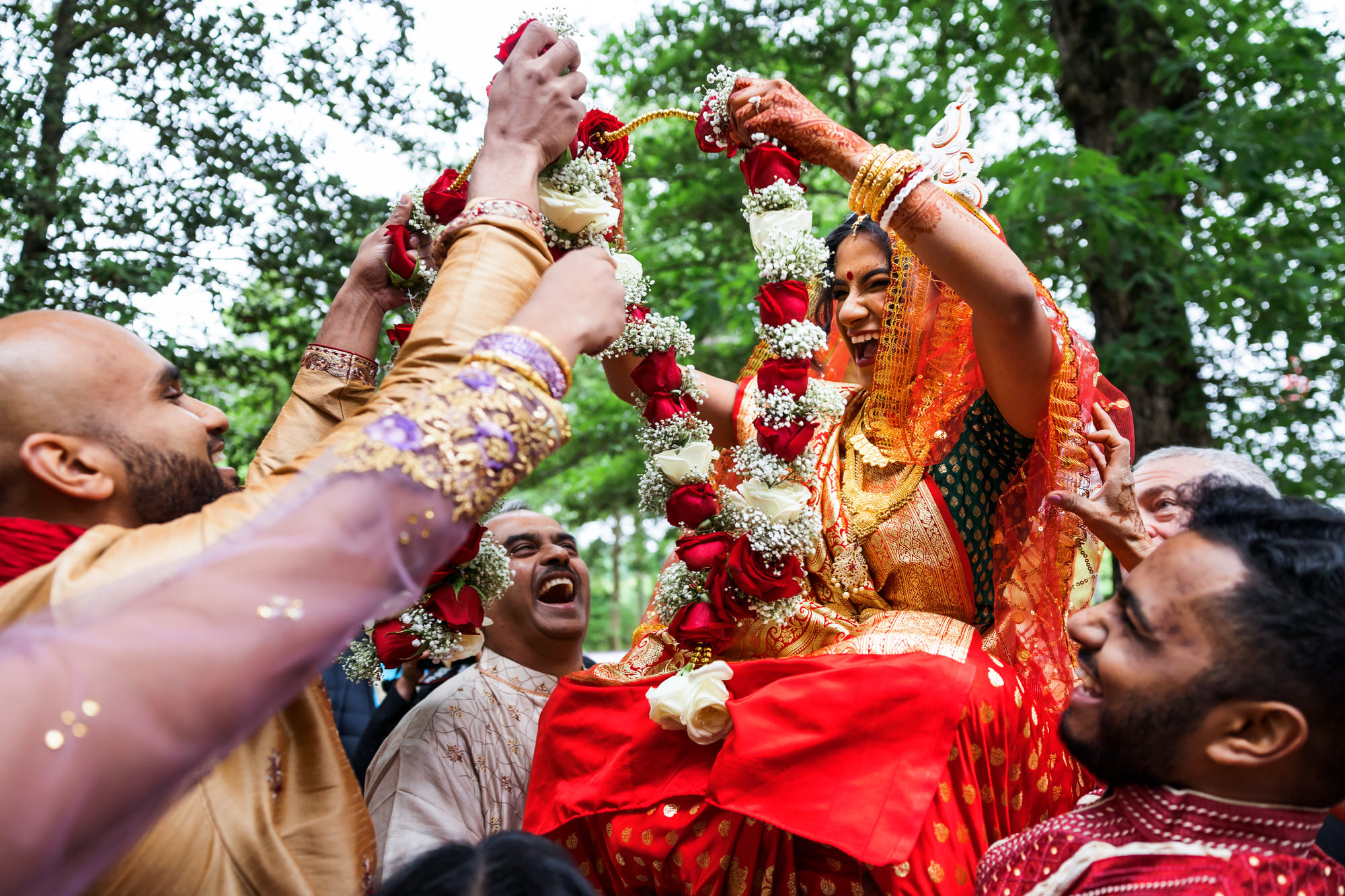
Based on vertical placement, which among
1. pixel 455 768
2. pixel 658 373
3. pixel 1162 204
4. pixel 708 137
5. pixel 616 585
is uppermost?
pixel 1162 204

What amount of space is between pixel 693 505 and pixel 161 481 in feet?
3.93

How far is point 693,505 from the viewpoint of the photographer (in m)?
2.48

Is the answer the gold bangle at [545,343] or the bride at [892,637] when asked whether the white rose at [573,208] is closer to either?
the bride at [892,637]

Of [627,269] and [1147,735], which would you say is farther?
[627,269]

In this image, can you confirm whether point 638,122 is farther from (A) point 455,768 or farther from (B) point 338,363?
(A) point 455,768

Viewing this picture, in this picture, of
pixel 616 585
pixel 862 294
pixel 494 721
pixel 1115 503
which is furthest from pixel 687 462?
pixel 616 585

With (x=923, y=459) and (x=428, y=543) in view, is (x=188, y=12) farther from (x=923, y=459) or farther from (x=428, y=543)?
(x=428, y=543)

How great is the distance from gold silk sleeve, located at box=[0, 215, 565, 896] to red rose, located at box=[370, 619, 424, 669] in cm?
61

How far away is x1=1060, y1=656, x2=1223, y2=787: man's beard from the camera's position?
61.4 inches

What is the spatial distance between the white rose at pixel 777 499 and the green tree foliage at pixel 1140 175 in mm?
3998

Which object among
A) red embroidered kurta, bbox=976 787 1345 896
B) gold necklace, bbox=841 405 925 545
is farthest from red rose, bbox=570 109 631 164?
red embroidered kurta, bbox=976 787 1345 896

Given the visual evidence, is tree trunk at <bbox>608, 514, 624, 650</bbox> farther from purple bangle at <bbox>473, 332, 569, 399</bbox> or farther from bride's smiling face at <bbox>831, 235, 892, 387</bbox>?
purple bangle at <bbox>473, 332, 569, 399</bbox>

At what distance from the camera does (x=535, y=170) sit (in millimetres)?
1880

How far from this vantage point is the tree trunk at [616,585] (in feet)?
51.1
